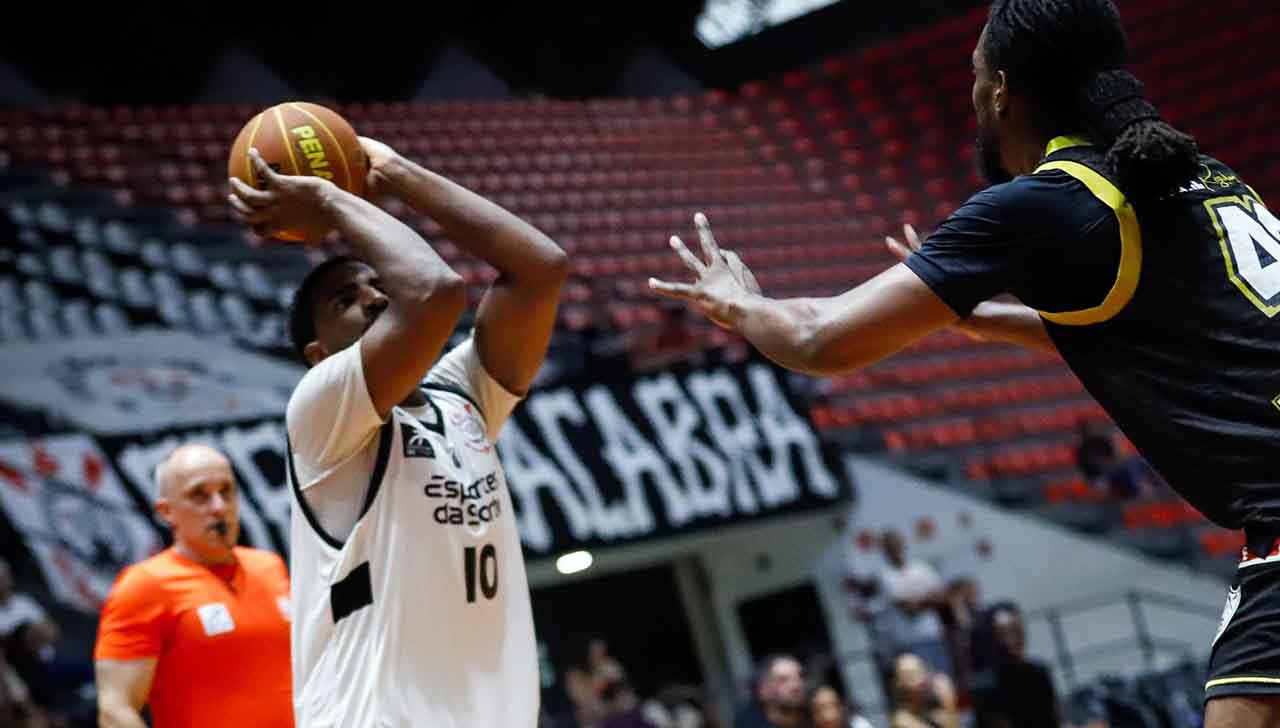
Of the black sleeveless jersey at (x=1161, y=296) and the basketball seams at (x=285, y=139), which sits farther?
the basketball seams at (x=285, y=139)

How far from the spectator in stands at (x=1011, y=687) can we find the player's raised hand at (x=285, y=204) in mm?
7281

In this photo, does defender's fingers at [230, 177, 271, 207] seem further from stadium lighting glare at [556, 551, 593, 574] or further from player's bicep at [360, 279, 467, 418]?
stadium lighting glare at [556, 551, 593, 574]

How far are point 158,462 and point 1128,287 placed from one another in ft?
24.3

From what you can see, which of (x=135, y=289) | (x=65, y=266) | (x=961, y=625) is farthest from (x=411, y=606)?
(x=65, y=266)

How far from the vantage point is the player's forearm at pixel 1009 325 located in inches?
116

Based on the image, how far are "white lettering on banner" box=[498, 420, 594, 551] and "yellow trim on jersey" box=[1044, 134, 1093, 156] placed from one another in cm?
774

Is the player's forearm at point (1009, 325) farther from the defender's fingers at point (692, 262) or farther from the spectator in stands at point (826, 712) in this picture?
the spectator in stands at point (826, 712)

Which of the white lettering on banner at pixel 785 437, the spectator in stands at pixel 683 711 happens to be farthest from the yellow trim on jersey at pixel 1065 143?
the white lettering on banner at pixel 785 437

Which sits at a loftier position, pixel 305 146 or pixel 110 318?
pixel 110 318

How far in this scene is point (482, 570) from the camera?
2846 mm

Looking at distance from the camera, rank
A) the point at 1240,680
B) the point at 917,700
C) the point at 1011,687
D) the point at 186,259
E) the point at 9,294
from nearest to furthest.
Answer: the point at 1240,680 < the point at 917,700 < the point at 1011,687 < the point at 9,294 < the point at 186,259

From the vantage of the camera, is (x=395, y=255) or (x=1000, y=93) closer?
(x=1000, y=93)

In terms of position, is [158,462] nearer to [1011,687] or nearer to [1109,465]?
[1011,687]

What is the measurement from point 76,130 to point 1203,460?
520 inches
